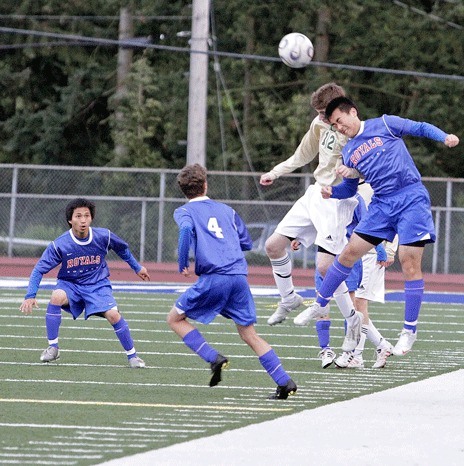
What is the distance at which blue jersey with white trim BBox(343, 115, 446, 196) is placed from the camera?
394 inches

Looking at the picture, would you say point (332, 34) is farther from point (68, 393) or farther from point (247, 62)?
point (68, 393)

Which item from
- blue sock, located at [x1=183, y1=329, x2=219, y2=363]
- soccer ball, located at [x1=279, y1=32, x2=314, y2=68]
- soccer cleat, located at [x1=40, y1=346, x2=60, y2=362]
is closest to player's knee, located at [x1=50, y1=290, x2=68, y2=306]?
soccer cleat, located at [x1=40, y1=346, x2=60, y2=362]

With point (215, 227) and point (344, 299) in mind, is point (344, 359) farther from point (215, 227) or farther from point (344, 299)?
point (215, 227)

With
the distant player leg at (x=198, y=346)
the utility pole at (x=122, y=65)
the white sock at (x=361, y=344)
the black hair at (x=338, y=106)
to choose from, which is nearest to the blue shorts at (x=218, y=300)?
the distant player leg at (x=198, y=346)

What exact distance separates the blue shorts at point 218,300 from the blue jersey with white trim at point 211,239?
0.06m

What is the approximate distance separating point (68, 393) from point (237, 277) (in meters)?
1.43

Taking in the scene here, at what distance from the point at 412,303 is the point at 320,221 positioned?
1.75 meters

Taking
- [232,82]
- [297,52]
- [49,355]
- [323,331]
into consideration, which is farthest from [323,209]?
[232,82]

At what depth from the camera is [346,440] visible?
24.3 feet

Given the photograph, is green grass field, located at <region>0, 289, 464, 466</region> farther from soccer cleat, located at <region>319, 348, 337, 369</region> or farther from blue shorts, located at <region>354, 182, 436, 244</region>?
blue shorts, located at <region>354, 182, 436, 244</region>

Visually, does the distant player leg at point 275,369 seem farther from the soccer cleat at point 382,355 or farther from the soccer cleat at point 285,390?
the soccer cleat at point 382,355

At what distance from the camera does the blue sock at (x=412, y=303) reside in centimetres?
983

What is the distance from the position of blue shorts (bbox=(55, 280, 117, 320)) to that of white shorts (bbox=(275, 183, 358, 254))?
151cm

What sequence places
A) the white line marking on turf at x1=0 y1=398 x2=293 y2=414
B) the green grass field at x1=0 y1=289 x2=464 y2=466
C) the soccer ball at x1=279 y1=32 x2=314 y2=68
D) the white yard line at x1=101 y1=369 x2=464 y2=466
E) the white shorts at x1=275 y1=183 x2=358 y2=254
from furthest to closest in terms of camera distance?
the soccer ball at x1=279 y1=32 x2=314 y2=68 < the white shorts at x1=275 y1=183 x2=358 y2=254 < the white line marking on turf at x1=0 y1=398 x2=293 y2=414 < the green grass field at x1=0 y1=289 x2=464 y2=466 < the white yard line at x1=101 y1=369 x2=464 y2=466
